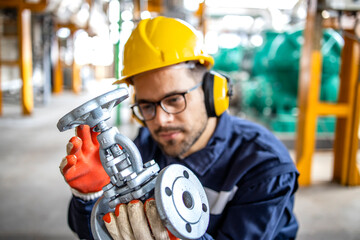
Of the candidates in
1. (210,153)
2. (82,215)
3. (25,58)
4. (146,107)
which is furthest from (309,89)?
(25,58)

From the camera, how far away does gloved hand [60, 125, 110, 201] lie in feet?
2.48

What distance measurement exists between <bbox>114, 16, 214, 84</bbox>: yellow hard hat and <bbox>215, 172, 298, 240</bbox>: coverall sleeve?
511mm

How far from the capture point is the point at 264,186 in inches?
37.7

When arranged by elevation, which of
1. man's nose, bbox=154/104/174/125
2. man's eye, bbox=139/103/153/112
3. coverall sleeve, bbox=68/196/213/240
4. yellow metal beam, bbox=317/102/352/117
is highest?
man's eye, bbox=139/103/153/112

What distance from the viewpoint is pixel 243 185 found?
100cm

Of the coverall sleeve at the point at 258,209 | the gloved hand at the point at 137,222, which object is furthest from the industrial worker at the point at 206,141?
the gloved hand at the point at 137,222

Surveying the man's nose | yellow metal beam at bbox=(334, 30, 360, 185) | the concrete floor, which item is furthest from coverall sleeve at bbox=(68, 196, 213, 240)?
yellow metal beam at bbox=(334, 30, 360, 185)

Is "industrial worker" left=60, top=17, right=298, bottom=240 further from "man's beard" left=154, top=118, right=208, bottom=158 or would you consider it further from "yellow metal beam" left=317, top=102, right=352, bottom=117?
"yellow metal beam" left=317, top=102, right=352, bottom=117

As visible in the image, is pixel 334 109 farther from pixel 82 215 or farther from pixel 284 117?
pixel 82 215

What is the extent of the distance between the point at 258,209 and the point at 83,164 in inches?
21.5

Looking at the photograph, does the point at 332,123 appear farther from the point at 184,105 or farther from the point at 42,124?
the point at 42,124

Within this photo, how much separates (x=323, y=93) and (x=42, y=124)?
487 cm

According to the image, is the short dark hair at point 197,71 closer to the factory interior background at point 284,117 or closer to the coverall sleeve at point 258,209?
the factory interior background at point 284,117

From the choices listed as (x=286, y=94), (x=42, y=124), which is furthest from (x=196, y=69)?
(x=42, y=124)
